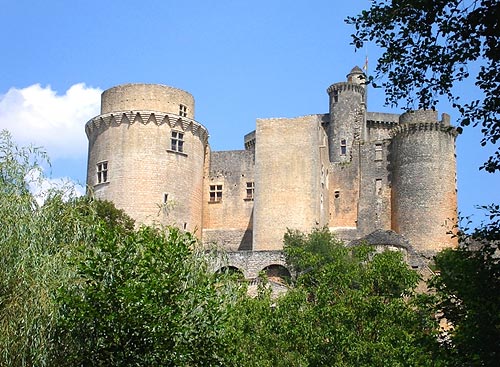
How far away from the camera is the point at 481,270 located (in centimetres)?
1442

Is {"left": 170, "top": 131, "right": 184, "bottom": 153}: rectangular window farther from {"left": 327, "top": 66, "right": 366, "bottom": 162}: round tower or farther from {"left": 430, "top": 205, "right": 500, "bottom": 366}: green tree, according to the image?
{"left": 430, "top": 205, "right": 500, "bottom": 366}: green tree

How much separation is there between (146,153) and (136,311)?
3042 centimetres

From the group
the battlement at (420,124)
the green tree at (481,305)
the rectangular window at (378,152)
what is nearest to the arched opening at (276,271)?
the rectangular window at (378,152)

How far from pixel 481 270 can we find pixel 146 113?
34.9 metres

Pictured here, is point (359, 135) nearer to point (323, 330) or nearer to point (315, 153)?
point (315, 153)

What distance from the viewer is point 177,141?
48.9 m

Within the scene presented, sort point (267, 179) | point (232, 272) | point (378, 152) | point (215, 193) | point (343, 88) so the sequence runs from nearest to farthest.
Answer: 1. point (232, 272)
2. point (267, 179)
3. point (215, 193)
4. point (378, 152)
5. point (343, 88)

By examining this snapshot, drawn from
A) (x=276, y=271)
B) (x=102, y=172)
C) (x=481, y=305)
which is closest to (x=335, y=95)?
(x=276, y=271)

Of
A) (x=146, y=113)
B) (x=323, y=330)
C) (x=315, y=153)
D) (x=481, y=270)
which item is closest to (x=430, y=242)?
(x=315, y=153)

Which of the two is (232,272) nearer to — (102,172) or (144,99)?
(102,172)

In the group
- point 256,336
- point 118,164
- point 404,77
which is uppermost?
point 118,164

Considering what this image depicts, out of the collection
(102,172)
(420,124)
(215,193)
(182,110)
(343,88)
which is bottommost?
(215,193)

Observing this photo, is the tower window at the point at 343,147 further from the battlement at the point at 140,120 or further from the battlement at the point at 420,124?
the battlement at the point at 140,120

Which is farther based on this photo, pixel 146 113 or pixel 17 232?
pixel 146 113
